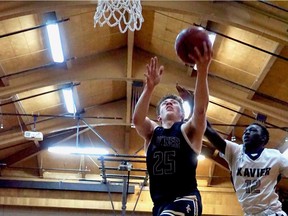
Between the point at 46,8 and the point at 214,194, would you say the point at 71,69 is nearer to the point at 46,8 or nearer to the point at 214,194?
the point at 46,8

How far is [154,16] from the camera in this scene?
987cm

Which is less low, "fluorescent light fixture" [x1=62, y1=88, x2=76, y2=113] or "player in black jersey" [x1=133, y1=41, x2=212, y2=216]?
"fluorescent light fixture" [x1=62, y1=88, x2=76, y2=113]

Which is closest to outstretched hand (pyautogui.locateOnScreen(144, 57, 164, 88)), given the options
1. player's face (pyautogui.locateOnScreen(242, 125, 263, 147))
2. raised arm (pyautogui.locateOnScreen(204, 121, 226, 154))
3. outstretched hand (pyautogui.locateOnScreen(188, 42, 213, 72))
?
outstretched hand (pyautogui.locateOnScreen(188, 42, 213, 72))

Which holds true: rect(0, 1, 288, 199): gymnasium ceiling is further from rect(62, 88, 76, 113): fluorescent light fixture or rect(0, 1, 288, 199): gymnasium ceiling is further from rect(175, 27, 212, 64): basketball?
rect(175, 27, 212, 64): basketball

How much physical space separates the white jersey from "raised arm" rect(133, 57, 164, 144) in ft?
3.94

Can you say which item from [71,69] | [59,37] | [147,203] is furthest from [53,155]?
[59,37]

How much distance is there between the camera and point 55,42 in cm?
984

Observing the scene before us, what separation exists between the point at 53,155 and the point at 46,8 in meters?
8.20

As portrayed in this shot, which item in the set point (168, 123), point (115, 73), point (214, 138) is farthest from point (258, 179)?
point (115, 73)

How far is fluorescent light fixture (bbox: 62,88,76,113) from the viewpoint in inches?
483

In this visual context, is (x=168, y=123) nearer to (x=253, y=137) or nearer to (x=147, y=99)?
(x=147, y=99)

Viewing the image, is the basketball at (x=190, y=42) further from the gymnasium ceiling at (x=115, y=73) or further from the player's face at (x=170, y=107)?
the gymnasium ceiling at (x=115, y=73)

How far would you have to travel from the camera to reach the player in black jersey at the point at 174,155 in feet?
9.08

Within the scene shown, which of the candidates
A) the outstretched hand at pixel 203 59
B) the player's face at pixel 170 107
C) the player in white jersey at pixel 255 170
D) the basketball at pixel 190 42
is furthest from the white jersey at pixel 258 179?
the outstretched hand at pixel 203 59
